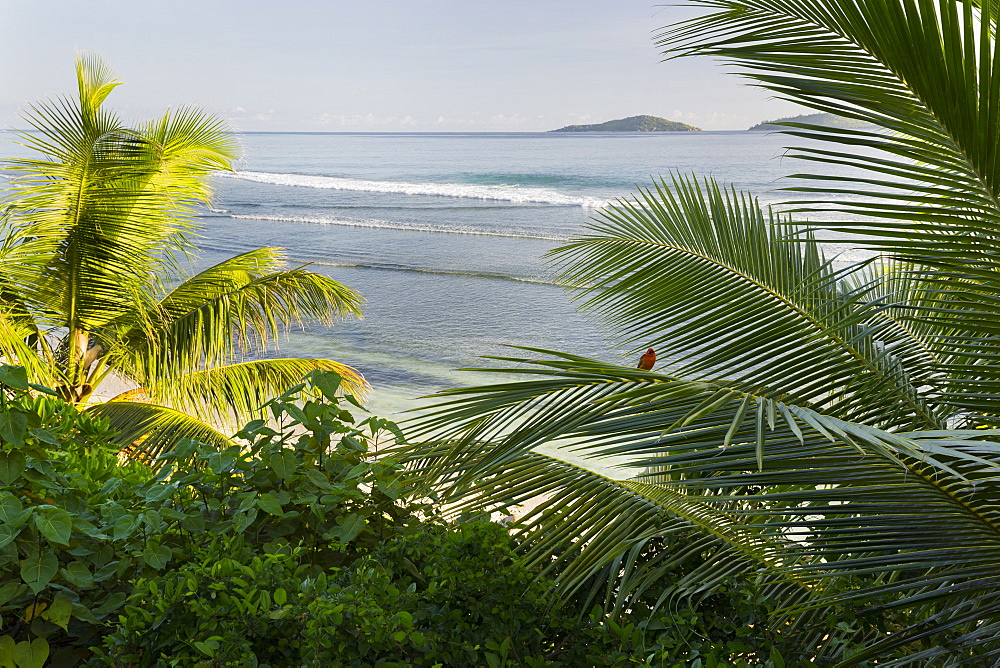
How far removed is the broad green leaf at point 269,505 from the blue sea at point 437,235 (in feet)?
4.09

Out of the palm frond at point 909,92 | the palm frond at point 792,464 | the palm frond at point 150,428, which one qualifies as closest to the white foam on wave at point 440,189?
the palm frond at point 150,428

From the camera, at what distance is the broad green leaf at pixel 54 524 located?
135 centimetres

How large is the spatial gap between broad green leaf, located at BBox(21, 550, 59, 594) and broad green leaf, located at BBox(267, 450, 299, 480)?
1.54 feet

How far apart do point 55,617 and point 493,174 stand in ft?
144

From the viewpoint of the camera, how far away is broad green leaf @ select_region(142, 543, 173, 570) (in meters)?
1.49

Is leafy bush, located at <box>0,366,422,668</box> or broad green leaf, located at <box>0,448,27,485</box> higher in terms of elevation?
broad green leaf, located at <box>0,448,27,485</box>

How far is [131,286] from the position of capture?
564cm

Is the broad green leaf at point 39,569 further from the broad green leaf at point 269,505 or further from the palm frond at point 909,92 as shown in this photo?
the palm frond at point 909,92

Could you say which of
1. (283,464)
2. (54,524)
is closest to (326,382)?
(283,464)

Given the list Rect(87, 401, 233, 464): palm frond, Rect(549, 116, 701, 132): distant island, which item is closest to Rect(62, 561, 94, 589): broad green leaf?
Rect(87, 401, 233, 464): palm frond

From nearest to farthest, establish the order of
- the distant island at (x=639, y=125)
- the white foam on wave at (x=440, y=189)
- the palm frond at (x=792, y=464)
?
1. the palm frond at (x=792, y=464)
2. the white foam on wave at (x=440, y=189)
3. the distant island at (x=639, y=125)

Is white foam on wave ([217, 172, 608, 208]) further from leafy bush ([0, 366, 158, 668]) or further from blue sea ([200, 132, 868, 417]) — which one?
leafy bush ([0, 366, 158, 668])

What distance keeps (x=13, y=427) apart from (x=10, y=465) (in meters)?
0.08

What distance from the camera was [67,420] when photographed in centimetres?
252
